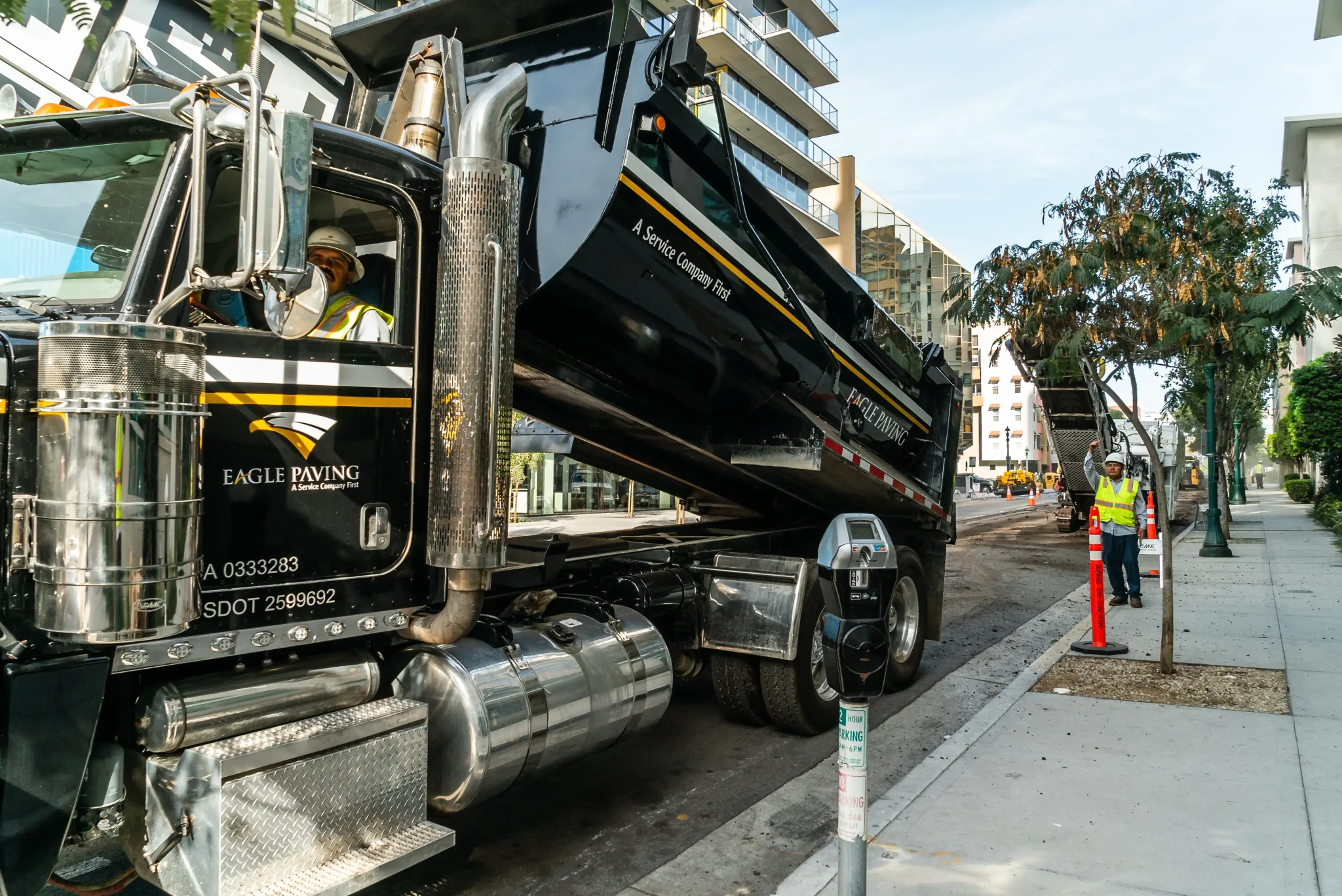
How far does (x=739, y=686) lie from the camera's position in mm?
5707

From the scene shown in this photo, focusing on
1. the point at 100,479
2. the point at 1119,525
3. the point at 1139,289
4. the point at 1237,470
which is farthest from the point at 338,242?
the point at 1237,470

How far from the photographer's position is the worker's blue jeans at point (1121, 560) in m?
10.5

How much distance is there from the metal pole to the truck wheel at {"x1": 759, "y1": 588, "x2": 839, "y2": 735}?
7.89 feet

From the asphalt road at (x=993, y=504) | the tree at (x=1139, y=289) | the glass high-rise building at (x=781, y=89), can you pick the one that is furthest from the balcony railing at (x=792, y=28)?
the tree at (x=1139, y=289)

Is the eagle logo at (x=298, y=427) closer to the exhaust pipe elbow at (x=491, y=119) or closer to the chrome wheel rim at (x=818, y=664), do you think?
the exhaust pipe elbow at (x=491, y=119)

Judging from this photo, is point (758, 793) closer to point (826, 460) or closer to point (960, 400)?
point (826, 460)

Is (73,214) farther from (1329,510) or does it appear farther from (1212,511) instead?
(1329,510)

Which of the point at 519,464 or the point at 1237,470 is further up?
the point at 519,464

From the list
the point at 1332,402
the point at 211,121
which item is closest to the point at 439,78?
the point at 211,121

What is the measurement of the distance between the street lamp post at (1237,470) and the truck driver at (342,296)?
33.1 m

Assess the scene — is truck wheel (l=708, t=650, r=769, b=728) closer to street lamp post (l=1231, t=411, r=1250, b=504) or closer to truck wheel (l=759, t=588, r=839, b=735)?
truck wheel (l=759, t=588, r=839, b=735)

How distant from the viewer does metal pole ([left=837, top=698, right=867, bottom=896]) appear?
2.96m

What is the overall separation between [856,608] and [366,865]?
1.76m

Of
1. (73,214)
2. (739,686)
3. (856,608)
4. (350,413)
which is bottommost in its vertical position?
(739,686)
